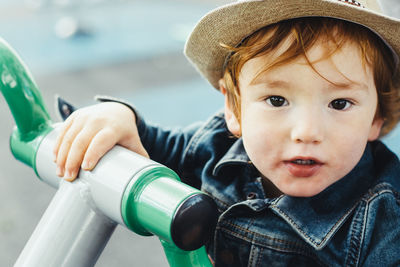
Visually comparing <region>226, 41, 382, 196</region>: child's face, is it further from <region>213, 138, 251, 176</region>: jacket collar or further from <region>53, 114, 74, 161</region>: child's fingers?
<region>53, 114, 74, 161</region>: child's fingers

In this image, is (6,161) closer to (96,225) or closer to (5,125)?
(5,125)

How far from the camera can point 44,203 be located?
6.02 ft

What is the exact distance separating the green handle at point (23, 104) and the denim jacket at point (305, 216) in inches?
6.3

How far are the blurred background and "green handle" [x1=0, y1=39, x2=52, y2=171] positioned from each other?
0.46m

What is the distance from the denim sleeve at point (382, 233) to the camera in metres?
0.53

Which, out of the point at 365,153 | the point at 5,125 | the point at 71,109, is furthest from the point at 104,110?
the point at 5,125

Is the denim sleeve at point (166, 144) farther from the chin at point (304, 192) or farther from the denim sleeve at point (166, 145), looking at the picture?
the chin at point (304, 192)

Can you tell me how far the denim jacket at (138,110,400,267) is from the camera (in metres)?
0.55

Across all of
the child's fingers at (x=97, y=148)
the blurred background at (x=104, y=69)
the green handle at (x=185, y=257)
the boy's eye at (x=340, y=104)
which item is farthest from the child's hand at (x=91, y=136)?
the blurred background at (x=104, y=69)

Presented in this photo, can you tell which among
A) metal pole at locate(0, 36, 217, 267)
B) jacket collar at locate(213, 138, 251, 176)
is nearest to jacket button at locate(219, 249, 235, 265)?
jacket collar at locate(213, 138, 251, 176)

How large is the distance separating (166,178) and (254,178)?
0.94 ft

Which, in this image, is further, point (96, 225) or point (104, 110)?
point (104, 110)

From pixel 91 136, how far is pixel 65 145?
0.03m

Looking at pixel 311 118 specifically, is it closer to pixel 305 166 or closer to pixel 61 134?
pixel 305 166
